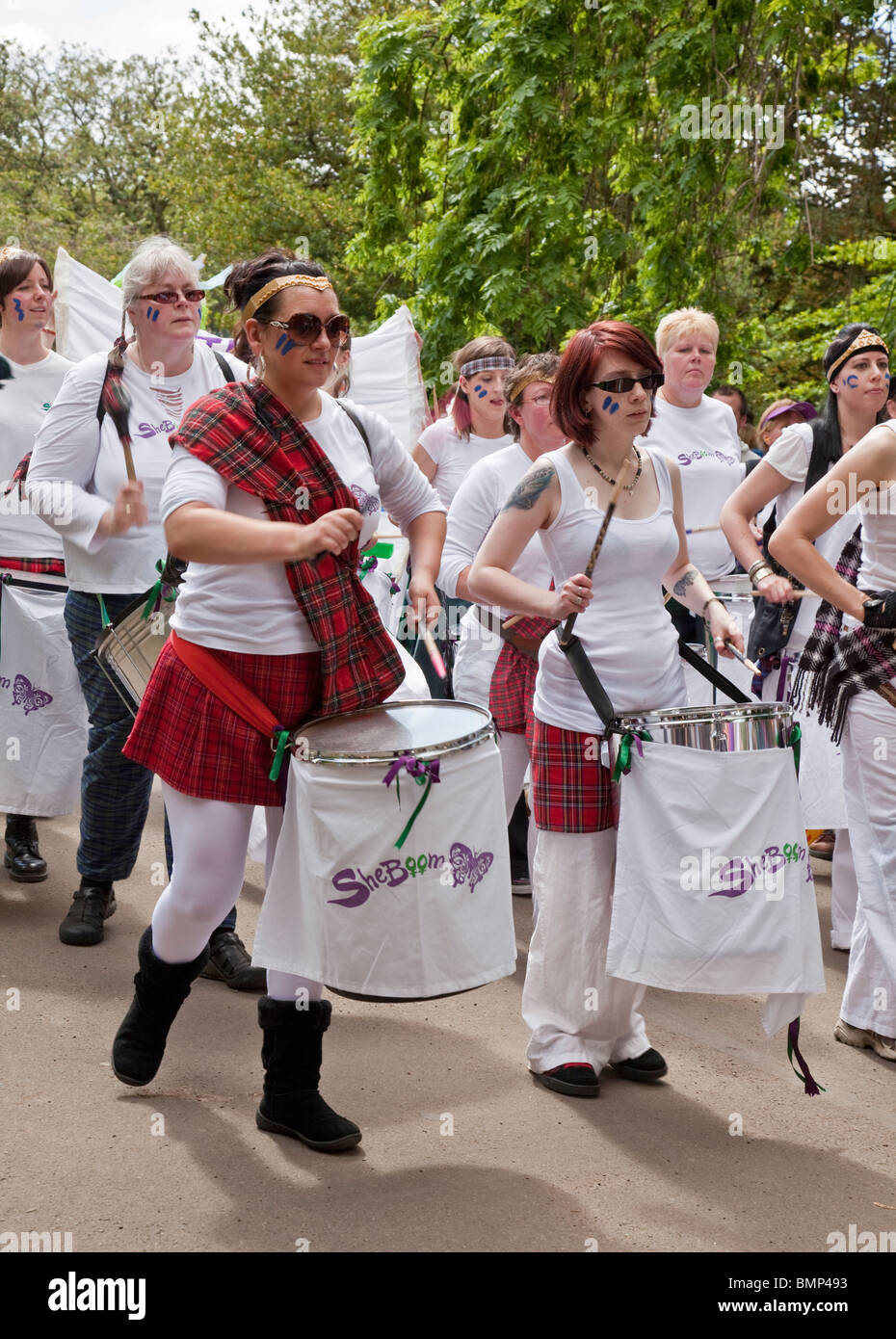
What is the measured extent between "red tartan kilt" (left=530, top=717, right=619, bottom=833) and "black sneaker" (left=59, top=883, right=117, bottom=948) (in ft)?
6.65

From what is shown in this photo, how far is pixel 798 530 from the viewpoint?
4.27 metres

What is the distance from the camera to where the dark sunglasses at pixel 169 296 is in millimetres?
4566

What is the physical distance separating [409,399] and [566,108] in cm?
388

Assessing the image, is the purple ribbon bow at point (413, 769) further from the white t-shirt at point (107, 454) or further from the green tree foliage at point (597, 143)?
the green tree foliage at point (597, 143)

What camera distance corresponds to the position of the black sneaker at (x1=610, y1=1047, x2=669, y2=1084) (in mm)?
4180

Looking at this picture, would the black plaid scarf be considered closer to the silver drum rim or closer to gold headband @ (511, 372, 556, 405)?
gold headband @ (511, 372, 556, 405)

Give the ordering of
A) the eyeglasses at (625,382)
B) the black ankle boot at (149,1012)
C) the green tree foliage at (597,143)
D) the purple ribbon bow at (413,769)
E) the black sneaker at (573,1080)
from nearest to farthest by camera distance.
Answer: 1. the purple ribbon bow at (413,769)
2. the black ankle boot at (149,1012)
3. the eyeglasses at (625,382)
4. the black sneaker at (573,1080)
5. the green tree foliage at (597,143)

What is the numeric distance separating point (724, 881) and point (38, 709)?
3.23m

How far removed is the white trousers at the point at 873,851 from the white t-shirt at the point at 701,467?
2.19 metres

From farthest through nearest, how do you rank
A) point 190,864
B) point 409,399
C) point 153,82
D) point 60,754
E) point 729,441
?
point 153,82
point 409,399
point 729,441
point 60,754
point 190,864

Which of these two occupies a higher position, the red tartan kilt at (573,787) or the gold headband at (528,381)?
the gold headband at (528,381)

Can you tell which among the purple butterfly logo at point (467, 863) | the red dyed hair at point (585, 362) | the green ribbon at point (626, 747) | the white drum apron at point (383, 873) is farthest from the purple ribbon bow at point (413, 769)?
the red dyed hair at point (585, 362)
